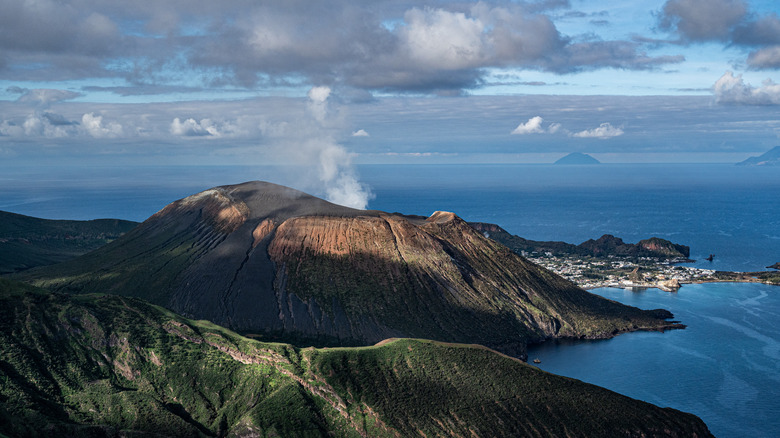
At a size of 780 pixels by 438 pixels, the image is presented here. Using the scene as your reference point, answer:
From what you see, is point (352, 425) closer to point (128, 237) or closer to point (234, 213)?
point (234, 213)

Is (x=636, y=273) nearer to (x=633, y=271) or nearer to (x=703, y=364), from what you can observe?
(x=633, y=271)

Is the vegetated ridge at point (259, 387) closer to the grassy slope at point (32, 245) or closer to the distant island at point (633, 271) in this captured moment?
the grassy slope at point (32, 245)

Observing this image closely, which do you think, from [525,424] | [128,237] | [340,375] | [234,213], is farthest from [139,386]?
[128,237]

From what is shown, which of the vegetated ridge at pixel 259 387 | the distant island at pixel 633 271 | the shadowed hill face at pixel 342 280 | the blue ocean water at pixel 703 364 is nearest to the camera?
the vegetated ridge at pixel 259 387

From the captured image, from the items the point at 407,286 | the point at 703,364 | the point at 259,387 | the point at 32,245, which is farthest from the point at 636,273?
the point at 32,245

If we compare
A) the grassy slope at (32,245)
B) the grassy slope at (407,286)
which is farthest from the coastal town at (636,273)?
the grassy slope at (32,245)

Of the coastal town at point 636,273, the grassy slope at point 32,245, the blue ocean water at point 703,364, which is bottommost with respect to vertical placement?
the coastal town at point 636,273
